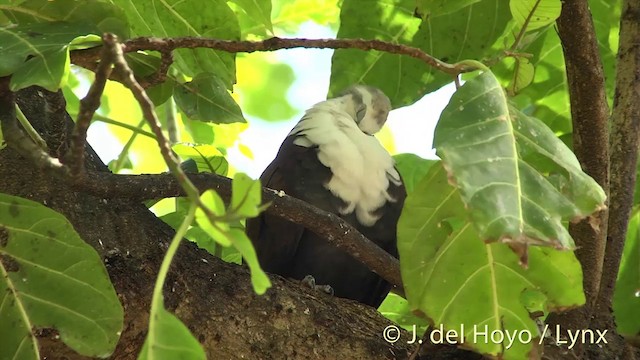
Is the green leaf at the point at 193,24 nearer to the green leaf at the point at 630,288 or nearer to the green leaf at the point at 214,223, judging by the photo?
the green leaf at the point at 214,223

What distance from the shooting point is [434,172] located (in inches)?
41.1

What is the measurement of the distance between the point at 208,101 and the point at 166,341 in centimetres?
69

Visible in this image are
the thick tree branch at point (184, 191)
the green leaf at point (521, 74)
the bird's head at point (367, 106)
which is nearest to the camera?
the thick tree branch at point (184, 191)

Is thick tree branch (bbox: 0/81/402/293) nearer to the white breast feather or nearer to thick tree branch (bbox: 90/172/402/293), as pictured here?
thick tree branch (bbox: 90/172/402/293)

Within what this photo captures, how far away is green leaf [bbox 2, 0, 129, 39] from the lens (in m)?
1.19

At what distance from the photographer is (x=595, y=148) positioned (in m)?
1.33

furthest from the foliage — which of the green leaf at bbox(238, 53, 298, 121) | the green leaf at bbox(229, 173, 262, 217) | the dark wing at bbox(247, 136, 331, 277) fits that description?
the green leaf at bbox(238, 53, 298, 121)

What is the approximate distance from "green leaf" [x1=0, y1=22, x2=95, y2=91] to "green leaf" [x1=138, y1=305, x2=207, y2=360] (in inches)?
12.8

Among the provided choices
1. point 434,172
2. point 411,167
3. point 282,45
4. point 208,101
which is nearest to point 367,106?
point 411,167

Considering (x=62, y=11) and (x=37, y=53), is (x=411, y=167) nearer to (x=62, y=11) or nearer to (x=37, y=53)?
(x=62, y=11)

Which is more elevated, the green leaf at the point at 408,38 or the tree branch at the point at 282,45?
the green leaf at the point at 408,38

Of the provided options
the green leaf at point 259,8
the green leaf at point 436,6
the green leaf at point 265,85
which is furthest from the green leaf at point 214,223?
the green leaf at point 265,85

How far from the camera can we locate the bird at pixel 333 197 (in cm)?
175

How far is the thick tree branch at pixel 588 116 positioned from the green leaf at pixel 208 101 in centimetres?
52
